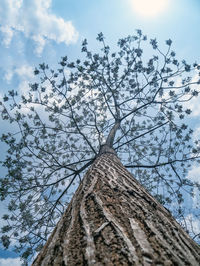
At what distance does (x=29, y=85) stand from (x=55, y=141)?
202 cm

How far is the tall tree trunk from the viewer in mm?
857

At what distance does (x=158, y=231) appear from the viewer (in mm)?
1103

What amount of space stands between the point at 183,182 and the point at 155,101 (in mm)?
3013

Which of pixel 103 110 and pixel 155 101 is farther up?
pixel 155 101

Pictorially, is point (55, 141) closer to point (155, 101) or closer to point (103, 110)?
point (103, 110)

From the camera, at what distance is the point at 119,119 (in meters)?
6.52

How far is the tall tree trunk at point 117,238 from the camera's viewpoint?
33.7 inches

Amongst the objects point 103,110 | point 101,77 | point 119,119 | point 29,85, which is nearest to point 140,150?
point 119,119

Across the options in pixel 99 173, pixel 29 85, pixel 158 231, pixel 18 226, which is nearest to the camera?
pixel 158 231

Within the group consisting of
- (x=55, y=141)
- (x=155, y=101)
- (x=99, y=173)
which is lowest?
(x=99, y=173)

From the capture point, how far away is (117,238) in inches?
39.1

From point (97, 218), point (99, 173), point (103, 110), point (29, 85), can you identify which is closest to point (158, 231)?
point (97, 218)

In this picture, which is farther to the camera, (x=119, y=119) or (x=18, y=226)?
(x=119, y=119)

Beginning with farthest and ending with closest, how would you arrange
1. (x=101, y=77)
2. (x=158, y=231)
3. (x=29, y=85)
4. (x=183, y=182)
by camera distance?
1. (x=101, y=77)
2. (x=183, y=182)
3. (x=29, y=85)
4. (x=158, y=231)
